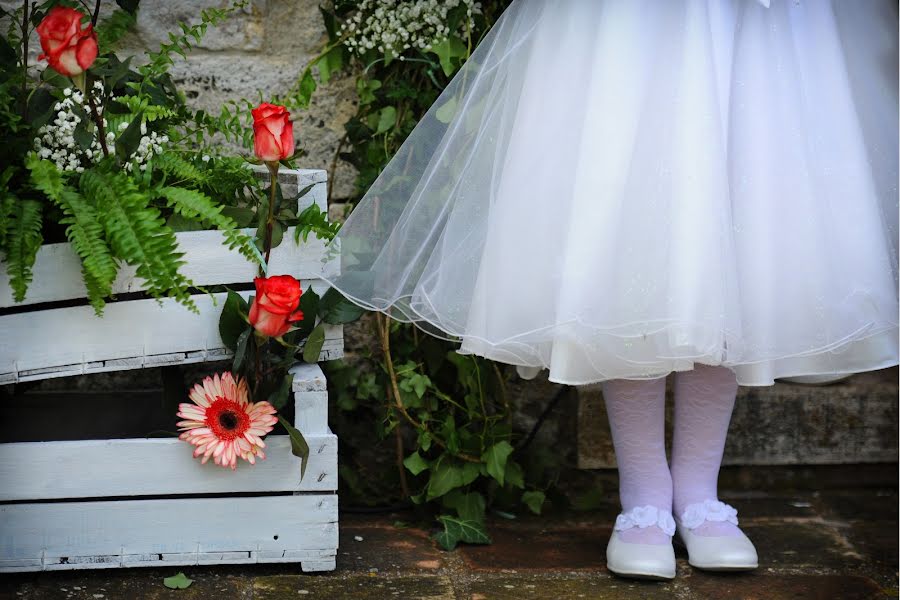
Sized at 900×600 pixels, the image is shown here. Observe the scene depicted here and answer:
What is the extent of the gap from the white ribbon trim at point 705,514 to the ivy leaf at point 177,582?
905 mm

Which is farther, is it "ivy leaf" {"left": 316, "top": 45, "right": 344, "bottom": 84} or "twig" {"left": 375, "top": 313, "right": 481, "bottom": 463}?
"ivy leaf" {"left": 316, "top": 45, "right": 344, "bottom": 84}

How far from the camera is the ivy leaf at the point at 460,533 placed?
187 centimetres

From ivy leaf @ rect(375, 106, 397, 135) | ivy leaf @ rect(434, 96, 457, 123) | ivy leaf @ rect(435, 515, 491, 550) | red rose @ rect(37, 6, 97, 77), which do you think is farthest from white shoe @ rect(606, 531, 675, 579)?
red rose @ rect(37, 6, 97, 77)

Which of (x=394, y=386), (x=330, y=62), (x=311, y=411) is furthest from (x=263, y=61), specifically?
(x=311, y=411)

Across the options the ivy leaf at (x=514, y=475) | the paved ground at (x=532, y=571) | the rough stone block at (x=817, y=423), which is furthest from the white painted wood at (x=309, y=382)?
the rough stone block at (x=817, y=423)

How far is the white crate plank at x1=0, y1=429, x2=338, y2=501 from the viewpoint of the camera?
61.6 inches

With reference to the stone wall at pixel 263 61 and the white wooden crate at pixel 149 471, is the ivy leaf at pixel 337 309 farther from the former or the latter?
the stone wall at pixel 263 61

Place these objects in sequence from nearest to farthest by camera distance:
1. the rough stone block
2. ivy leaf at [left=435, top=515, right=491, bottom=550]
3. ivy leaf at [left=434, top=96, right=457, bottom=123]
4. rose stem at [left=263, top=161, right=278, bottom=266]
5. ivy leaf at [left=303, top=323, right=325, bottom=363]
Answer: rose stem at [left=263, top=161, right=278, bottom=266]
ivy leaf at [left=303, top=323, right=325, bottom=363]
ivy leaf at [left=434, top=96, right=457, bottom=123]
ivy leaf at [left=435, top=515, right=491, bottom=550]
the rough stone block

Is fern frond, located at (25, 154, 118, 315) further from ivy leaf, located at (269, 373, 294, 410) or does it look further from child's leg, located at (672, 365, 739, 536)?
child's leg, located at (672, 365, 739, 536)

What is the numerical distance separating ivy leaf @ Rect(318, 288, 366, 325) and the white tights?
0.48 meters

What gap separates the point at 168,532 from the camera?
1.62 meters

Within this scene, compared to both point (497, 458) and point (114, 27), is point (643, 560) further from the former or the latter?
point (114, 27)

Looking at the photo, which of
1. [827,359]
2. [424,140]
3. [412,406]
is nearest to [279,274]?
[424,140]

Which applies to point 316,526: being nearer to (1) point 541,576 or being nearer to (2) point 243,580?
(2) point 243,580
